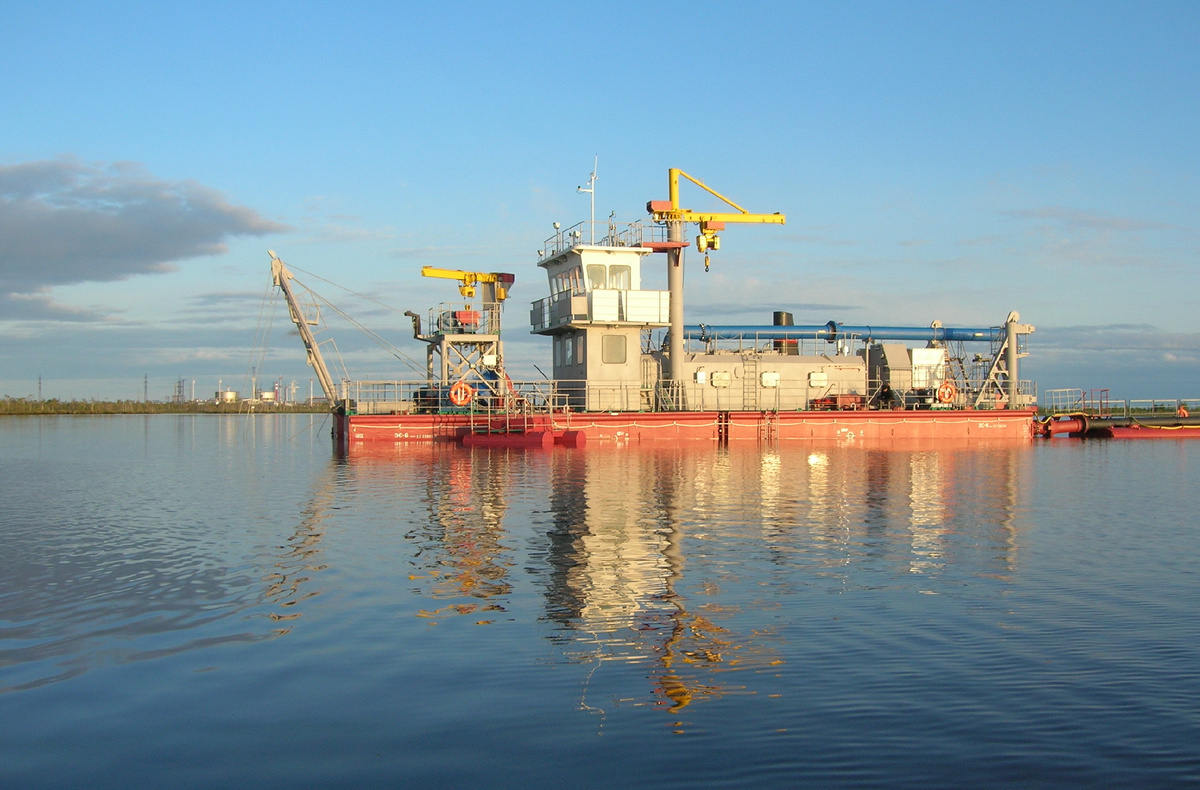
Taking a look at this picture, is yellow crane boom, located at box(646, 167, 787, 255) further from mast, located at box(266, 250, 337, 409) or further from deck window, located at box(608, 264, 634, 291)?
mast, located at box(266, 250, 337, 409)

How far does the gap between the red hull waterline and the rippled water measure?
2000 cm

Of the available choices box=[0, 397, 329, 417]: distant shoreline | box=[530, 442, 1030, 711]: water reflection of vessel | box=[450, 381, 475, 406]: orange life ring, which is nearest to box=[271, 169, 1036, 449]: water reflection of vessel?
box=[450, 381, 475, 406]: orange life ring

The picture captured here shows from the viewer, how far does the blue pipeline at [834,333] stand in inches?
1987

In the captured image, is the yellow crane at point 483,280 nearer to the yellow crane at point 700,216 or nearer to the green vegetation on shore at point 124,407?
the yellow crane at point 700,216

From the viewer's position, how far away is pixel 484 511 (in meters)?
19.6

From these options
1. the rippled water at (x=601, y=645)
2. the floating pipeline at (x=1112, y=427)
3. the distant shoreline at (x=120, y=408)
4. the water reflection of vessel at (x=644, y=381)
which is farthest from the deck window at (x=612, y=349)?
the distant shoreline at (x=120, y=408)

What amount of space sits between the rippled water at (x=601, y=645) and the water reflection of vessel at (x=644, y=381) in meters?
21.7

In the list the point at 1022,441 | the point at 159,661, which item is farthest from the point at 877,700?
the point at 1022,441

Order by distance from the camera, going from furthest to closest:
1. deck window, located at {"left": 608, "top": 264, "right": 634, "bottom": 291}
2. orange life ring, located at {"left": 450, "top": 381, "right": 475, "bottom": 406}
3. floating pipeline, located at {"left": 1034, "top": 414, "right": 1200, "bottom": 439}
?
floating pipeline, located at {"left": 1034, "top": 414, "right": 1200, "bottom": 439}
deck window, located at {"left": 608, "top": 264, "right": 634, "bottom": 291}
orange life ring, located at {"left": 450, "top": 381, "right": 475, "bottom": 406}

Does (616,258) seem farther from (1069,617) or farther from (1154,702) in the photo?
(1154,702)

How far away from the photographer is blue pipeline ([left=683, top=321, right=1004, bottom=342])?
50.5 metres

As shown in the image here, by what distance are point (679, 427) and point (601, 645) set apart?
1370 inches

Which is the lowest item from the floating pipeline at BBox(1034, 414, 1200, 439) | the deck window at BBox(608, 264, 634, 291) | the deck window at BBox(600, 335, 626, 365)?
the floating pipeline at BBox(1034, 414, 1200, 439)

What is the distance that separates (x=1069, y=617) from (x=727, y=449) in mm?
30502
